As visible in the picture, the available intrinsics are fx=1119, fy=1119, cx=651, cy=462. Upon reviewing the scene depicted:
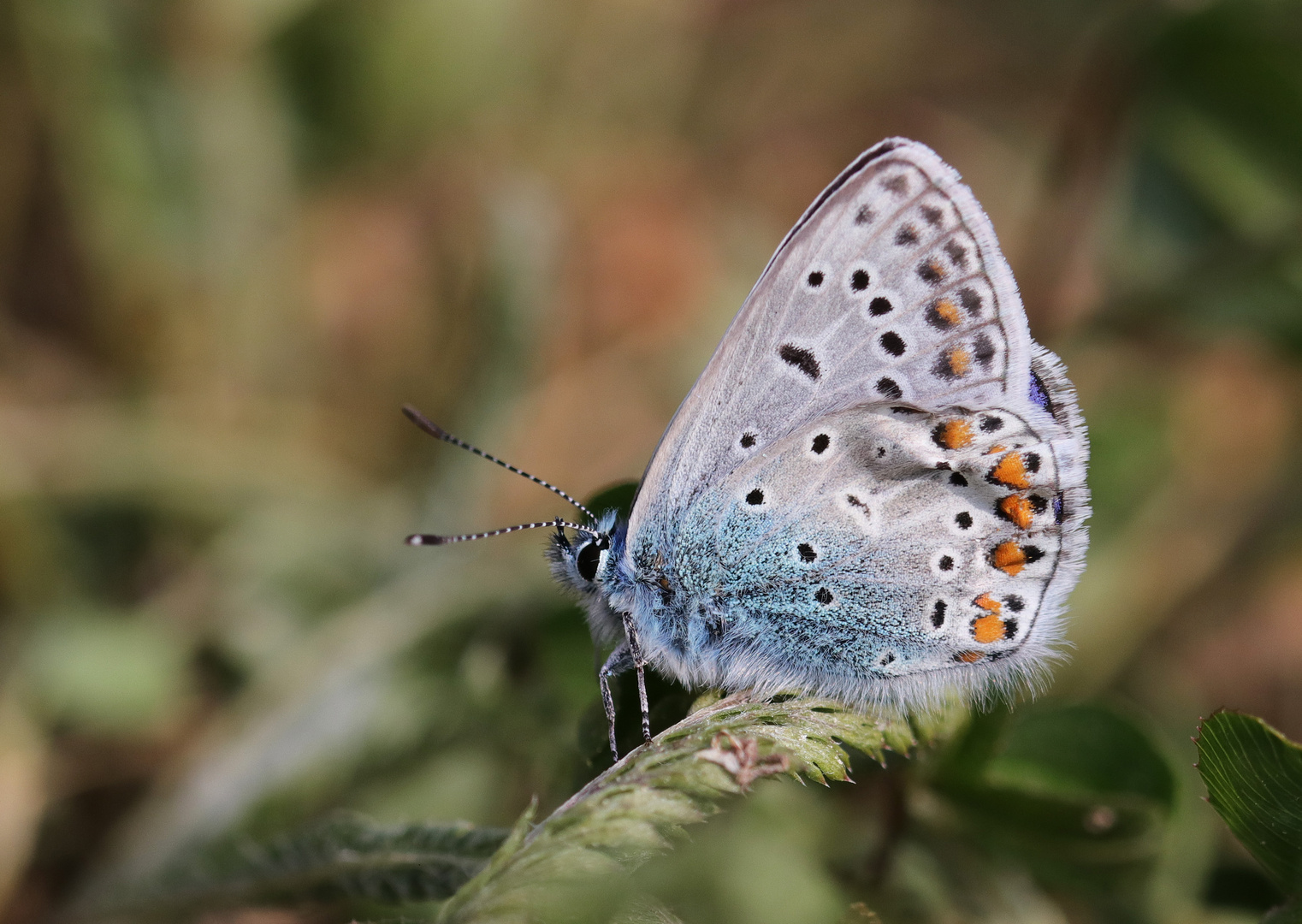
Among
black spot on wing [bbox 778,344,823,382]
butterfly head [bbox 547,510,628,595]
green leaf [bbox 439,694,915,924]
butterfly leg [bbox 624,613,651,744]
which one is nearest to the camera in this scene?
green leaf [bbox 439,694,915,924]

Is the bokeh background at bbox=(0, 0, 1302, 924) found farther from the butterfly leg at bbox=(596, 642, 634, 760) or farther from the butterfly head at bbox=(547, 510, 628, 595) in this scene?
the butterfly head at bbox=(547, 510, 628, 595)

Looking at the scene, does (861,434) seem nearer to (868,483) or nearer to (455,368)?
(868,483)

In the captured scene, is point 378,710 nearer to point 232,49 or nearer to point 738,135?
point 232,49

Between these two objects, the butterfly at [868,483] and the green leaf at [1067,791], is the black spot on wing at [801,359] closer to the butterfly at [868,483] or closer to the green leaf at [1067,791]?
the butterfly at [868,483]

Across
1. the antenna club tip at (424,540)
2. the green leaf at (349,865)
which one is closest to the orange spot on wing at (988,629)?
the green leaf at (349,865)

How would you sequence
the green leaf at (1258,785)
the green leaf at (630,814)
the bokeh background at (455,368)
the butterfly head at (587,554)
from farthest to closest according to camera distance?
the bokeh background at (455,368), the butterfly head at (587,554), the green leaf at (1258,785), the green leaf at (630,814)

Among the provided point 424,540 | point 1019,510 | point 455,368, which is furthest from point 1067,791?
point 455,368

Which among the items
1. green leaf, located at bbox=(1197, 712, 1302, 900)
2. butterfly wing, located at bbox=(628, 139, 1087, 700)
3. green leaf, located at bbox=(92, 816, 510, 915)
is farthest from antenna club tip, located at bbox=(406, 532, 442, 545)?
green leaf, located at bbox=(1197, 712, 1302, 900)

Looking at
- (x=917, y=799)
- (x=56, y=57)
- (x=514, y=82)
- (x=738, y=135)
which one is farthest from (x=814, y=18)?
(x=917, y=799)
